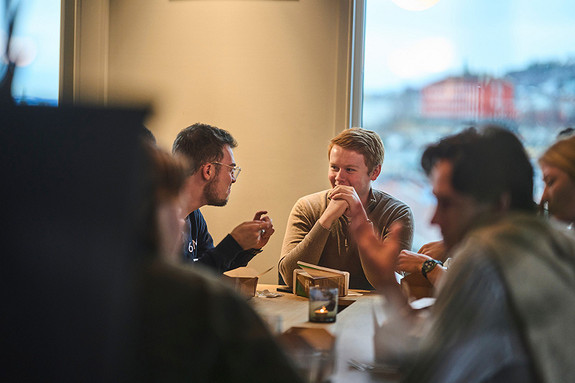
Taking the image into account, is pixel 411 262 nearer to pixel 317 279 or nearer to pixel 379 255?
pixel 317 279

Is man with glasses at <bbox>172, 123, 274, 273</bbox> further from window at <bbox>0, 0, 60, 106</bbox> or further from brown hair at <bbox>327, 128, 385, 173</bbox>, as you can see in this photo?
window at <bbox>0, 0, 60, 106</bbox>

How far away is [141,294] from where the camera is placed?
2.44 feet

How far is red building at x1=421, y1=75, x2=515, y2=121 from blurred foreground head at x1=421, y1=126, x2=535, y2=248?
2.55m

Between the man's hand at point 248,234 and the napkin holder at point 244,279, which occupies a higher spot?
the man's hand at point 248,234

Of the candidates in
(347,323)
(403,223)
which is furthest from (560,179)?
(403,223)

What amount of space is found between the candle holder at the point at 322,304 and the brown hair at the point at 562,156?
82 cm

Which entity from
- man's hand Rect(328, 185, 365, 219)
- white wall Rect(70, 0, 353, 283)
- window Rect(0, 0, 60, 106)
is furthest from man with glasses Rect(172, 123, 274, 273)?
window Rect(0, 0, 60, 106)

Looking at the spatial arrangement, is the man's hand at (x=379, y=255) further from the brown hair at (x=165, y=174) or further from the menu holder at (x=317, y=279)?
the brown hair at (x=165, y=174)

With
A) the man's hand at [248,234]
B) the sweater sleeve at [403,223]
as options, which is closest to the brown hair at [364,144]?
the sweater sleeve at [403,223]

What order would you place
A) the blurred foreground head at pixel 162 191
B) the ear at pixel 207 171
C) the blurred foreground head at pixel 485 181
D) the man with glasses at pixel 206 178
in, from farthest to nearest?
the ear at pixel 207 171, the man with glasses at pixel 206 178, the blurred foreground head at pixel 485 181, the blurred foreground head at pixel 162 191

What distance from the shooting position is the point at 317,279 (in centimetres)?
226

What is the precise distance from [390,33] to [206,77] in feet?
4.19

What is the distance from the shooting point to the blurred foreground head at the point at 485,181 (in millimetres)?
1151

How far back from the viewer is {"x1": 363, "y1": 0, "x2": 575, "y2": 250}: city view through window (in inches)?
142
